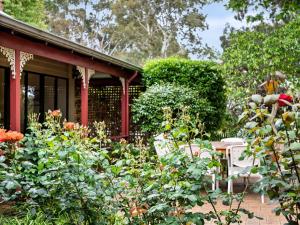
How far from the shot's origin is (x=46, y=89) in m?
11.7

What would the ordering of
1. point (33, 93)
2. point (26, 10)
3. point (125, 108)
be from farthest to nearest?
point (26, 10)
point (125, 108)
point (33, 93)

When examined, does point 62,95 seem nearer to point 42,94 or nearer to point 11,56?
point 42,94

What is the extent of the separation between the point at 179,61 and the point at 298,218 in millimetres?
10484

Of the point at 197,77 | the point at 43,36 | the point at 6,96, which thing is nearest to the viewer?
the point at 43,36

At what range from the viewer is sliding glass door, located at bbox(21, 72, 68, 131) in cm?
1065

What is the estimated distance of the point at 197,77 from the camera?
1261 cm

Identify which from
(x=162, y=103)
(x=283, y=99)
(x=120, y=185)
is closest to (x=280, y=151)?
(x=283, y=99)

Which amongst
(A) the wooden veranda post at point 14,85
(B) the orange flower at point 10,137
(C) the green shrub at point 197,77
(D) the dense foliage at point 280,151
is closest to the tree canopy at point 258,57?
(C) the green shrub at point 197,77

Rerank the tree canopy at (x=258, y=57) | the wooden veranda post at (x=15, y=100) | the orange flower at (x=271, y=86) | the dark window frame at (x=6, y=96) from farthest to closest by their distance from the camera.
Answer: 1. the tree canopy at (x=258, y=57)
2. the dark window frame at (x=6, y=96)
3. the wooden veranda post at (x=15, y=100)
4. the orange flower at (x=271, y=86)

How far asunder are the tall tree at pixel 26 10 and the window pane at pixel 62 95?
403 inches

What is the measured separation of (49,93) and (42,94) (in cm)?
41

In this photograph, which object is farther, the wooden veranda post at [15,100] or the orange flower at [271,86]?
the wooden veranda post at [15,100]

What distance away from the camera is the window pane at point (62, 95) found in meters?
12.5

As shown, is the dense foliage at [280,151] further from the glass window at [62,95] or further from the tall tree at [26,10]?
the tall tree at [26,10]
